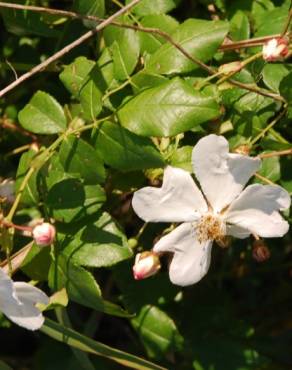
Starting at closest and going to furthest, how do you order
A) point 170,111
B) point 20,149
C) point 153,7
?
point 170,111 → point 153,7 → point 20,149

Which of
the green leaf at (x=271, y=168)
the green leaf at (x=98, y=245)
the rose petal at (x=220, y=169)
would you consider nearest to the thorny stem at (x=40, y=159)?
the green leaf at (x=98, y=245)

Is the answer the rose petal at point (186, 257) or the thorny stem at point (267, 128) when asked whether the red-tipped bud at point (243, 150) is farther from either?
the rose petal at point (186, 257)

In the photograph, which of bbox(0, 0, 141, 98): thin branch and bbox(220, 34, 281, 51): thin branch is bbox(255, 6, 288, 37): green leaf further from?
bbox(0, 0, 141, 98): thin branch

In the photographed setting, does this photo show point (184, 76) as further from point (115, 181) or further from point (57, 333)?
point (57, 333)

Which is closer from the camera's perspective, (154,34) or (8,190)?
(154,34)

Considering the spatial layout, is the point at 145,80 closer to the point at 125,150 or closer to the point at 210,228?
the point at 125,150

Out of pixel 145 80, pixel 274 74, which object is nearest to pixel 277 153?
pixel 274 74
